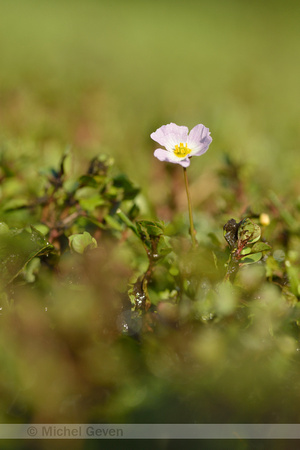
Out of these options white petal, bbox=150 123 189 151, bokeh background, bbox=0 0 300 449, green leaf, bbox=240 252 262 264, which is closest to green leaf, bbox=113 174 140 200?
bokeh background, bbox=0 0 300 449

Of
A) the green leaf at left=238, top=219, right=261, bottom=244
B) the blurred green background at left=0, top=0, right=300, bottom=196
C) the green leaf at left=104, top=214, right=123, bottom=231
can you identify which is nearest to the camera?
the green leaf at left=238, top=219, right=261, bottom=244

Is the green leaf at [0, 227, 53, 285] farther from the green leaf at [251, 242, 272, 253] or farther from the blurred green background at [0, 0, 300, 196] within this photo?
the blurred green background at [0, 0, 300, 196]

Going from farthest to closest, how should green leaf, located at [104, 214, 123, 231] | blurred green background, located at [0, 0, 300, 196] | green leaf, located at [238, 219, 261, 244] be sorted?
blurred green background, located at [0, 0, 300, 196], green leaf, located at [104, 214, 123, 231], green leaf, located at [238, 219, 261, 244]

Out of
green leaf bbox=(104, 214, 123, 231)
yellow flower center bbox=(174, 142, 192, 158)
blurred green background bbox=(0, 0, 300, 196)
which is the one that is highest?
yellow flower center bbox=(174, 142, 192, 158)

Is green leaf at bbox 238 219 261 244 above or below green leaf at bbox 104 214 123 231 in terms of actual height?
above

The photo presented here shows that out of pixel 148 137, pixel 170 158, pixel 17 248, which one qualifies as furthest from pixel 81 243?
pixel 148 137

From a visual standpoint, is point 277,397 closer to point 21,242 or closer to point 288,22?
point 21,242

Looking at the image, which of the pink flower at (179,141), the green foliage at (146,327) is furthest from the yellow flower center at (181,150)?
the green foliage at (146,327)
